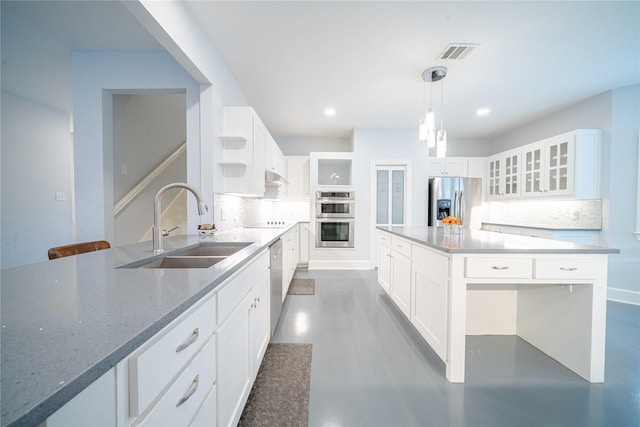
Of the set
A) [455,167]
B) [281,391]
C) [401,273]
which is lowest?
[281,391]

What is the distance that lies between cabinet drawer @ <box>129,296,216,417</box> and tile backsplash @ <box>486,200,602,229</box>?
4.72 meters

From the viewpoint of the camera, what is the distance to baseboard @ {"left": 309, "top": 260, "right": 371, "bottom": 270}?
16.0 ft

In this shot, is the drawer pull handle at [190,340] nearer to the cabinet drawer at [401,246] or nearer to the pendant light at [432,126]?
the cabinet drawer at [401,246]

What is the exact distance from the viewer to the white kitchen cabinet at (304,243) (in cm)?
493

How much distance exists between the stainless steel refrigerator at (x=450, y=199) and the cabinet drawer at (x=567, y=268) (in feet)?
10.8

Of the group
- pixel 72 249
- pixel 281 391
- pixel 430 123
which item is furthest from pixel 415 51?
pixel 72 249

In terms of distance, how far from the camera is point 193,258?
1.43 metres

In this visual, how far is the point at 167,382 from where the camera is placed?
2.21 ft

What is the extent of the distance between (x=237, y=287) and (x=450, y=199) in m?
4.86

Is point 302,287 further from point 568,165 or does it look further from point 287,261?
point 568,165

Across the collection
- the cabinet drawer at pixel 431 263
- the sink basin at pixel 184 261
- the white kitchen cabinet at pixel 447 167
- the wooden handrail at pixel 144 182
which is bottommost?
the cabinet drawer at pixel 431 263

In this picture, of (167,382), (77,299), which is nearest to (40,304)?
(77,299)

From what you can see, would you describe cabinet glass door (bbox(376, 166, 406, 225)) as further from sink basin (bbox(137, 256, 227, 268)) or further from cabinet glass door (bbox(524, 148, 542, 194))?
sink basin (bbox(137, 256, 227, 268))

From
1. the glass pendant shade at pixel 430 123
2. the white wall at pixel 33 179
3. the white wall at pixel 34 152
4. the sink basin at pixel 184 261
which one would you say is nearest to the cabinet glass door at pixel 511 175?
the glass pendant shade at pixel 430 123
